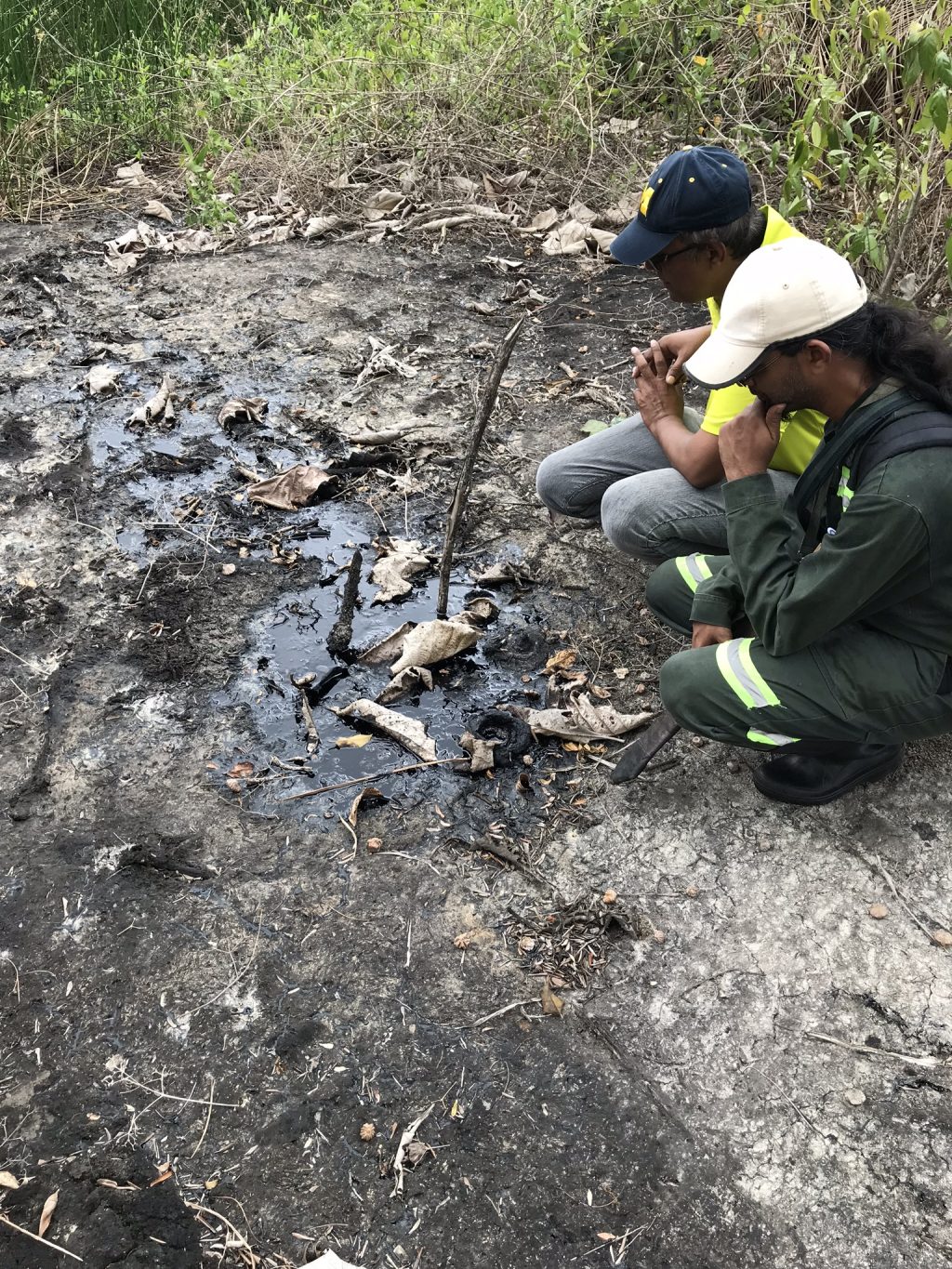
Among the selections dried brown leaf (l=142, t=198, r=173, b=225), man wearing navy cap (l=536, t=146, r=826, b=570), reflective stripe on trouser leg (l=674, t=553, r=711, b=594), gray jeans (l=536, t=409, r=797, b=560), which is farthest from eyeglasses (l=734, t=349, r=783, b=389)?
dried brown leaf (l=142, t=198, r=173, b=225)

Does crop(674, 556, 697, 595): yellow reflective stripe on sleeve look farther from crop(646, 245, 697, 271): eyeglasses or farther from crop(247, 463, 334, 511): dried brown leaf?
crop(247, 463, 334, 511): dried brown leaf

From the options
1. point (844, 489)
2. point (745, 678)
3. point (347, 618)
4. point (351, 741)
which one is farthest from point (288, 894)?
point (844, 489)

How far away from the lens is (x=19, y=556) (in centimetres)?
354

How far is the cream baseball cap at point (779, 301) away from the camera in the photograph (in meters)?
2.04

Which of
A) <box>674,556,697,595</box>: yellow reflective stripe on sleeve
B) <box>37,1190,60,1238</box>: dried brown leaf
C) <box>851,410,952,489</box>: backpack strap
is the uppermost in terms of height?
<box>851,410,952,489</box>: backpack strap

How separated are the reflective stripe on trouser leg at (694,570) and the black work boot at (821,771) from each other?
1.78 feet

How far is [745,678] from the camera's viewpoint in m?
2.38

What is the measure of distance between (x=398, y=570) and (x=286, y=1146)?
199 cm

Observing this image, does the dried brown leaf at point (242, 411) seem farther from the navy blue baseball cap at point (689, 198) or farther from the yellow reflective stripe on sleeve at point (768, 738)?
the yellow reflective stripe on sleeve at point (768, 738)

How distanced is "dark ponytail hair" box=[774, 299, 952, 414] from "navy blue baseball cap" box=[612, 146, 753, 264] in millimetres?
685

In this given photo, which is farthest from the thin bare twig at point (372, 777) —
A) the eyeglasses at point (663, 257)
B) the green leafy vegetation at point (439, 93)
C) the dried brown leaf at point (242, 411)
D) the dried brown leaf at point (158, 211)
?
the dried brown leaf at point (158, 211)

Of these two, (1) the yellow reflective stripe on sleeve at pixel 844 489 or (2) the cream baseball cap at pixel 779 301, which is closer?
(2) the cream baseball cap at pixel 779 301

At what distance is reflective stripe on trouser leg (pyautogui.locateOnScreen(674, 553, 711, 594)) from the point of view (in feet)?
8.98

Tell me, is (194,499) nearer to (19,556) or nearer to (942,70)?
(19,556)
